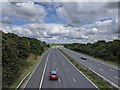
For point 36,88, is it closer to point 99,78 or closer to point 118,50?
point 99,78

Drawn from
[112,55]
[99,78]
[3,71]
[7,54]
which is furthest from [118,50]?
[3,71]

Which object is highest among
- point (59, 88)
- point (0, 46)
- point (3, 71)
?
point (0, 46)

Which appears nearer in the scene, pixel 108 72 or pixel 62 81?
pixel 62 81

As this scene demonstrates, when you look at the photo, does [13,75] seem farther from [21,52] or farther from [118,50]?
[118,50]

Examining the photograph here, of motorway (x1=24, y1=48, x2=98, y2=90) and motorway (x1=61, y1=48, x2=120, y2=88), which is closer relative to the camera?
motorway (x1=24, y1=48, x2=98, y2=90)

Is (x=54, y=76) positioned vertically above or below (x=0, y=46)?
below

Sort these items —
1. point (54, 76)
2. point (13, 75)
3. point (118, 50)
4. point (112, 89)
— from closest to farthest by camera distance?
point (112, 89)
point (13, 75)
point (54, 76)
point (118, 50)

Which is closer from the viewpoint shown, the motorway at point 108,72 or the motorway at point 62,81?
the motorway at point 62,81

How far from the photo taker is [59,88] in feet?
91.2

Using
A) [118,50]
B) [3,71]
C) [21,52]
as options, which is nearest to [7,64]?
[3,71]

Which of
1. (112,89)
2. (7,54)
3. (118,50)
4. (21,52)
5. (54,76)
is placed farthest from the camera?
(118,50)

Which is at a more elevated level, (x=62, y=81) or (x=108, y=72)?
(x=62, y=81)

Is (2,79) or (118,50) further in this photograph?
(118,50)

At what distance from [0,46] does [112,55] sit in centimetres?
5011
